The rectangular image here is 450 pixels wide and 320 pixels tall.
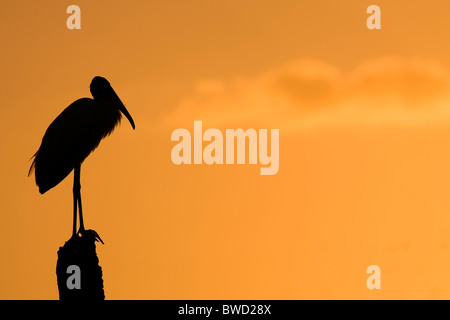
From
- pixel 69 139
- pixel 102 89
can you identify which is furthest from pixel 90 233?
pixel 102 89

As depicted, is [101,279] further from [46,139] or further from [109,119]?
[109,119]

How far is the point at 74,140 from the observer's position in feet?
45.9

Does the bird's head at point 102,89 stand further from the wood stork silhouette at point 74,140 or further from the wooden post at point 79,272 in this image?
the wooden post at point 79,272

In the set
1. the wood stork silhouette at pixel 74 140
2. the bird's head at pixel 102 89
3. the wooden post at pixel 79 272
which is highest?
the bird's head at pixel 102 89

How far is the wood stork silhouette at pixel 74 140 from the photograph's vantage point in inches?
533

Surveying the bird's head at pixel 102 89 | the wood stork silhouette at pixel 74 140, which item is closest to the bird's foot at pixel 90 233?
the wood stork silhouette at pixel 74 140

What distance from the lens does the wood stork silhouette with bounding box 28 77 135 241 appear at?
13.5m

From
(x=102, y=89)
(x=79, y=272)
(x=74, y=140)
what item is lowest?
(x=79, y=272)

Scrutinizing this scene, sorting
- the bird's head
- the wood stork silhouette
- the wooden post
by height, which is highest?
the bird's head

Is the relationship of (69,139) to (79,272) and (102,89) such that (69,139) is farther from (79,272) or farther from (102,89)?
(79,272)

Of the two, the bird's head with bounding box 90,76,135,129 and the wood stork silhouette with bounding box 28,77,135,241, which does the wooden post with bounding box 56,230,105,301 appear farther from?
the bird's head with bounding box 90,76,135,129

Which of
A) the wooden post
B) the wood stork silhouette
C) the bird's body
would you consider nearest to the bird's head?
the wood stork silhouette
